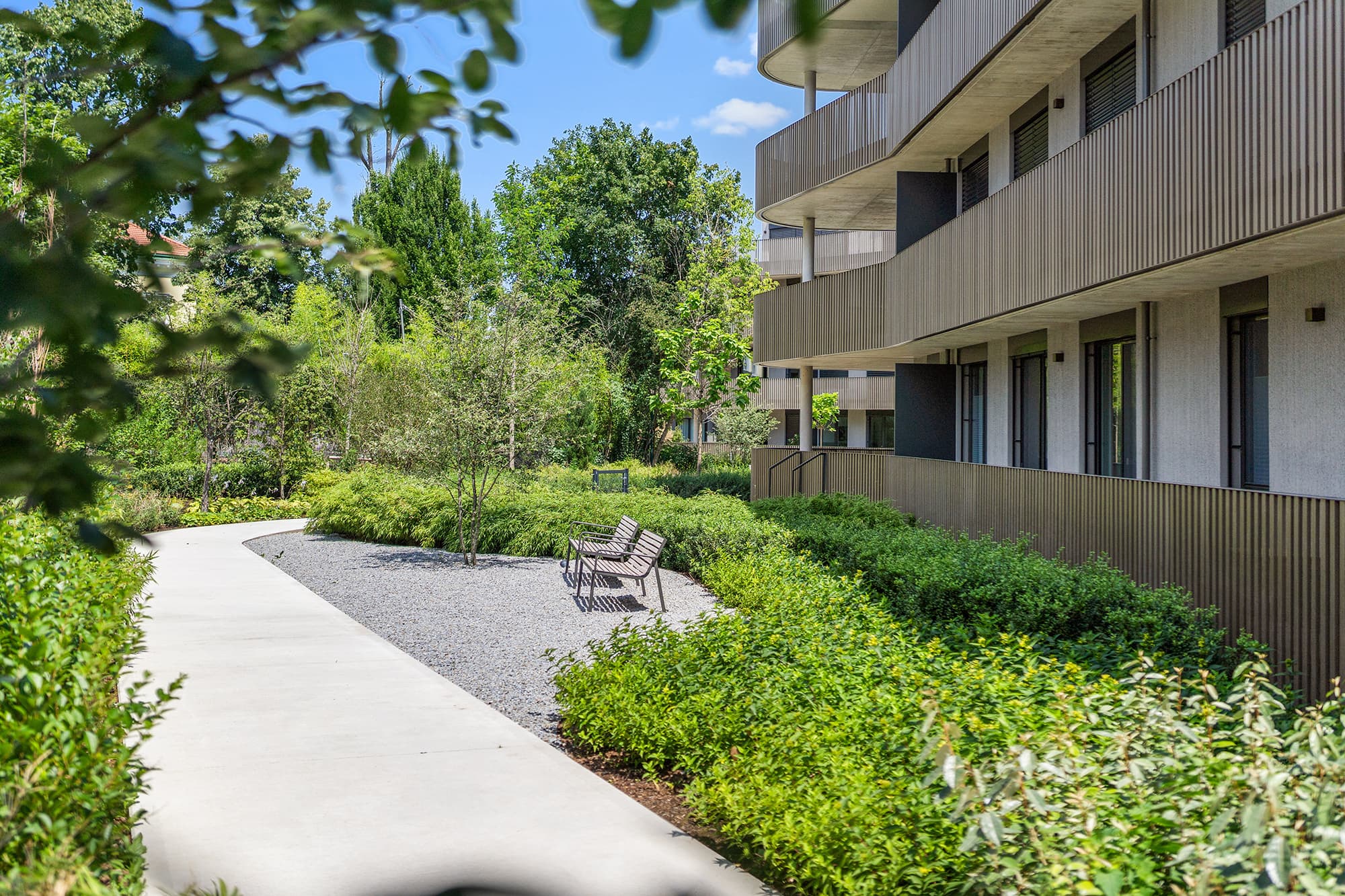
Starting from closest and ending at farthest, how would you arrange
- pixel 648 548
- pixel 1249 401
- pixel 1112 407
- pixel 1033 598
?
pixel 1033 598 < pixel 1249 401 < pixel 648 548 < pixel 1112 407

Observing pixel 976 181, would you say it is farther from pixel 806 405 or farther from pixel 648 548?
pixel 648 548

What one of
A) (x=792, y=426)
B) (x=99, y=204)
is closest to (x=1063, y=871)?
(x=99, y=204)

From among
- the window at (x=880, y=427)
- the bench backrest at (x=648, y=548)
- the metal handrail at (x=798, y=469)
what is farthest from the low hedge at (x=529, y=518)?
the window at (x=880, y=427)

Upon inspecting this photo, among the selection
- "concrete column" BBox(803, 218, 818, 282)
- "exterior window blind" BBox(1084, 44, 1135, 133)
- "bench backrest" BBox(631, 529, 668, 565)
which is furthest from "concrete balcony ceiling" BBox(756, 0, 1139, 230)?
"bench backrest" BBox(631, 529, 668, 565)

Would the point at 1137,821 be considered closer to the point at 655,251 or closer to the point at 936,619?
the point at 936,619

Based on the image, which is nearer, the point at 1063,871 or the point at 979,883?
the point at 1063,871

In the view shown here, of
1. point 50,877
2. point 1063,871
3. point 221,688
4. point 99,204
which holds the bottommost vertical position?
point 221,688

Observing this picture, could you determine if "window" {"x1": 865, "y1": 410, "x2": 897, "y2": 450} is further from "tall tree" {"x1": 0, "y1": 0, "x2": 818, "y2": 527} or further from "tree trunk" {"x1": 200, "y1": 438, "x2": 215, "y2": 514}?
"tall tree" {"x1": 0, "y1": 0, "x2": 818, "y2": 527}

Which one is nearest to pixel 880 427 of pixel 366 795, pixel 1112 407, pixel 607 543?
pixel 1112 407

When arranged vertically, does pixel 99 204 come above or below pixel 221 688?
above

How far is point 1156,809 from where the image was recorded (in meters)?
3.80

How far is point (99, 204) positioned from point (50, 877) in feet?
7.35

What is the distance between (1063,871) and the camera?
346 centimetres

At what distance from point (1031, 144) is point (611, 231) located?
33.5 metres
